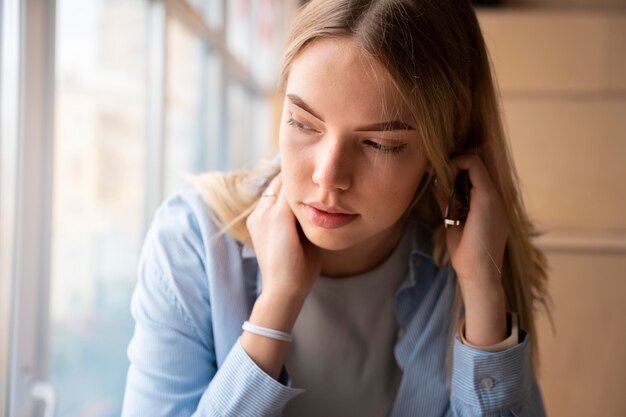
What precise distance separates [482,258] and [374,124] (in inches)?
14.3

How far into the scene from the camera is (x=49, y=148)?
4.08 ft

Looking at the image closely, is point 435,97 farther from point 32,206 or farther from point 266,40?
point 266,40

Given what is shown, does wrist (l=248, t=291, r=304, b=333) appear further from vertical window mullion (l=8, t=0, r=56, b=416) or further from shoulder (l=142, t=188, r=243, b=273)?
vertical window mullion (l=8, t=0, r=56, b=416)

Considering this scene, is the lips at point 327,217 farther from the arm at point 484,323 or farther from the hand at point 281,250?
the arm at point 484,323

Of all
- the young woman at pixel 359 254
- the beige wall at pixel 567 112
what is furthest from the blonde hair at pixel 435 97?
the beige wall at pixel 567 112

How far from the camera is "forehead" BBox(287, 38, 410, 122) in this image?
958mm

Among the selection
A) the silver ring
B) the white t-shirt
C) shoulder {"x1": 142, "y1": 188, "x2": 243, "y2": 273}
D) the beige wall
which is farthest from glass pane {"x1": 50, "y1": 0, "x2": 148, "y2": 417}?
the beige wall

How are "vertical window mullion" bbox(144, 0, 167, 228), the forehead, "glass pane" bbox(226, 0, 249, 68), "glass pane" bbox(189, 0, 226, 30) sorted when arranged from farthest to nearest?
"glass pane" bbox(226, 0, 249, 68) < "glass pane" bbox(189, 0, 226, 30) < "vertical window mullion" bbox(144, 0, 167, 228) < the forehead

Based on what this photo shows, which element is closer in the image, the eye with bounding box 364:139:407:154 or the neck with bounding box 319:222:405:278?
the eye with bounding box 364:139:407:154

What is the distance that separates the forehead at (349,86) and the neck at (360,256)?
13.5 inches

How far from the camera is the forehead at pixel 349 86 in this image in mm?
958

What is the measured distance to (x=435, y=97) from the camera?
3.34 feet

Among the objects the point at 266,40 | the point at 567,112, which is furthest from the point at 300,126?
the point at 266,40

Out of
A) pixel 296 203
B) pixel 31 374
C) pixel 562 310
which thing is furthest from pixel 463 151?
pixel 562 310
